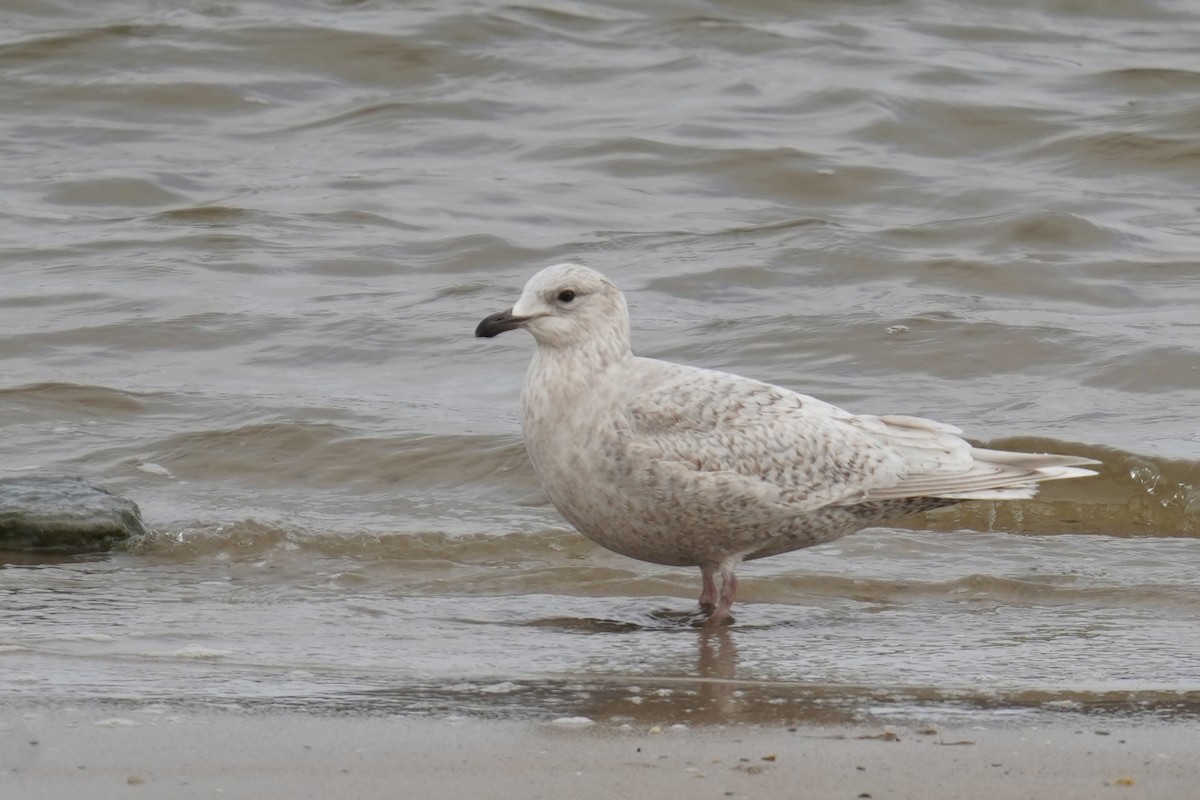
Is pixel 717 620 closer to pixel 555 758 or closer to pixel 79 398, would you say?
pixel 555 758

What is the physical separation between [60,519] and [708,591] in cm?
227

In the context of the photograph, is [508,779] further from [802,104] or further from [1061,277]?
[802,104]

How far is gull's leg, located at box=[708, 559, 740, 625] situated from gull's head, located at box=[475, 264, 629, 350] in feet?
2.52

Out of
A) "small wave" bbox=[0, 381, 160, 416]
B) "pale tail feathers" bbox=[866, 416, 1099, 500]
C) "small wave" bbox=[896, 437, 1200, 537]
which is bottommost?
"small wave" bbox=[0, 381, 160, 416]

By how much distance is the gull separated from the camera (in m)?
5.66

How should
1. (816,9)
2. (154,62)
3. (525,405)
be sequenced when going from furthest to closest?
(816,9), (154,62), (525,405)

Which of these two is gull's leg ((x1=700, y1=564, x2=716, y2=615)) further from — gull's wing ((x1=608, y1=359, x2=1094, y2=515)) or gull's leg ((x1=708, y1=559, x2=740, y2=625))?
gull's wing ((x1=608, y1=359, x2=1094, y2=515))

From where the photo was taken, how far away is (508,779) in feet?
12.4

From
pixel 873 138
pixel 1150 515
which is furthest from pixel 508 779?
pixel 873 138

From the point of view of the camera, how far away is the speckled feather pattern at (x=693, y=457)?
18.6 feet

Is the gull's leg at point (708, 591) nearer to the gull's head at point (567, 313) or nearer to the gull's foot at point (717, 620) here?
the gull's foot at point (717, 620)

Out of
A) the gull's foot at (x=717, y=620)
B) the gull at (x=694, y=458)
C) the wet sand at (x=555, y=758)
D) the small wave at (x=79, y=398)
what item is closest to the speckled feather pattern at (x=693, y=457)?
the gull at (x=694, y=458)

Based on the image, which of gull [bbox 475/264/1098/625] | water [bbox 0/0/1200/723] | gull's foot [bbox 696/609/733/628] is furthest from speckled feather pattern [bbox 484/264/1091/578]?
water [bbox 0/0/1200/723]

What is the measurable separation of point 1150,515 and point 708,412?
2.46m
